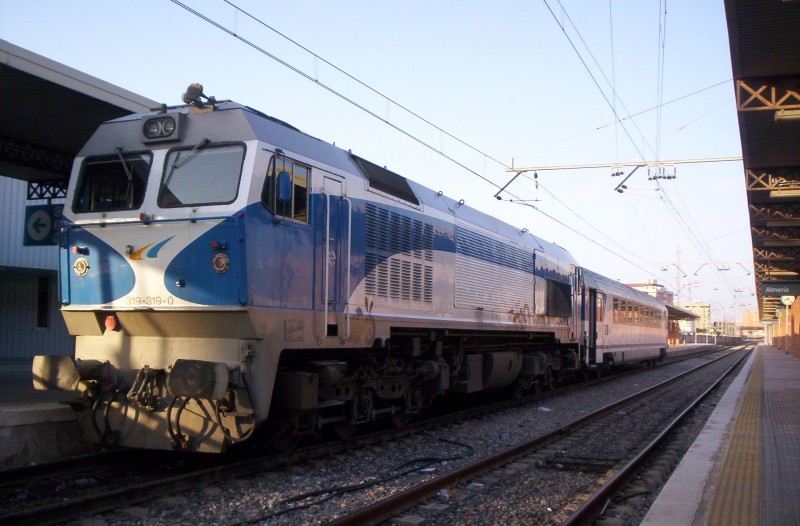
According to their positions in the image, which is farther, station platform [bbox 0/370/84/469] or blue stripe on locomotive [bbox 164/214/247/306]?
station platform [bbox 0/370/84/469]

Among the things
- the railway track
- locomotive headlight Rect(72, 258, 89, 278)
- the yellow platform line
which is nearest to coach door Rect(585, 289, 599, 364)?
the yellow platform line

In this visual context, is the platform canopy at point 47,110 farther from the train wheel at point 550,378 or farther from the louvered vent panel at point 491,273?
the train wheel at point 550,378

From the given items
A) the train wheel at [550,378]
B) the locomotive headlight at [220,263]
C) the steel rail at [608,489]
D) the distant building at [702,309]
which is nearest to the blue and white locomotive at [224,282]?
the locomotive headlight at [220,263]

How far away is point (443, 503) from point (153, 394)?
317 centimetres

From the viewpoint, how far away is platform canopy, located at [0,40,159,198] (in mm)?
9781

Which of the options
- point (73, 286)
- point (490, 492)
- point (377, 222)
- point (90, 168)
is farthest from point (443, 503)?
point (90, 168)

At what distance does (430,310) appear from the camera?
35.7ft

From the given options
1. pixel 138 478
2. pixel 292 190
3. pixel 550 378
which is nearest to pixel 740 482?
pixel 292 190

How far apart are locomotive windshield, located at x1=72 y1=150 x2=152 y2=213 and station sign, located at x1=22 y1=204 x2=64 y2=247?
4.44m

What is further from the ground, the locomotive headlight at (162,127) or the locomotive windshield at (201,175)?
the locomotive headlight at (162,127)

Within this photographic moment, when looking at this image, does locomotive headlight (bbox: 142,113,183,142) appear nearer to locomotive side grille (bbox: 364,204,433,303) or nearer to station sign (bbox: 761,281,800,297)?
locomotive side grille (bbox: 364,204,433,303)

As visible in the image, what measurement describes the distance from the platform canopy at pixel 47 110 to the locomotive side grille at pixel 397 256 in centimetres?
498

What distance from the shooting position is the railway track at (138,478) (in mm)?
5836

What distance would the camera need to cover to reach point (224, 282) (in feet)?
23.1
